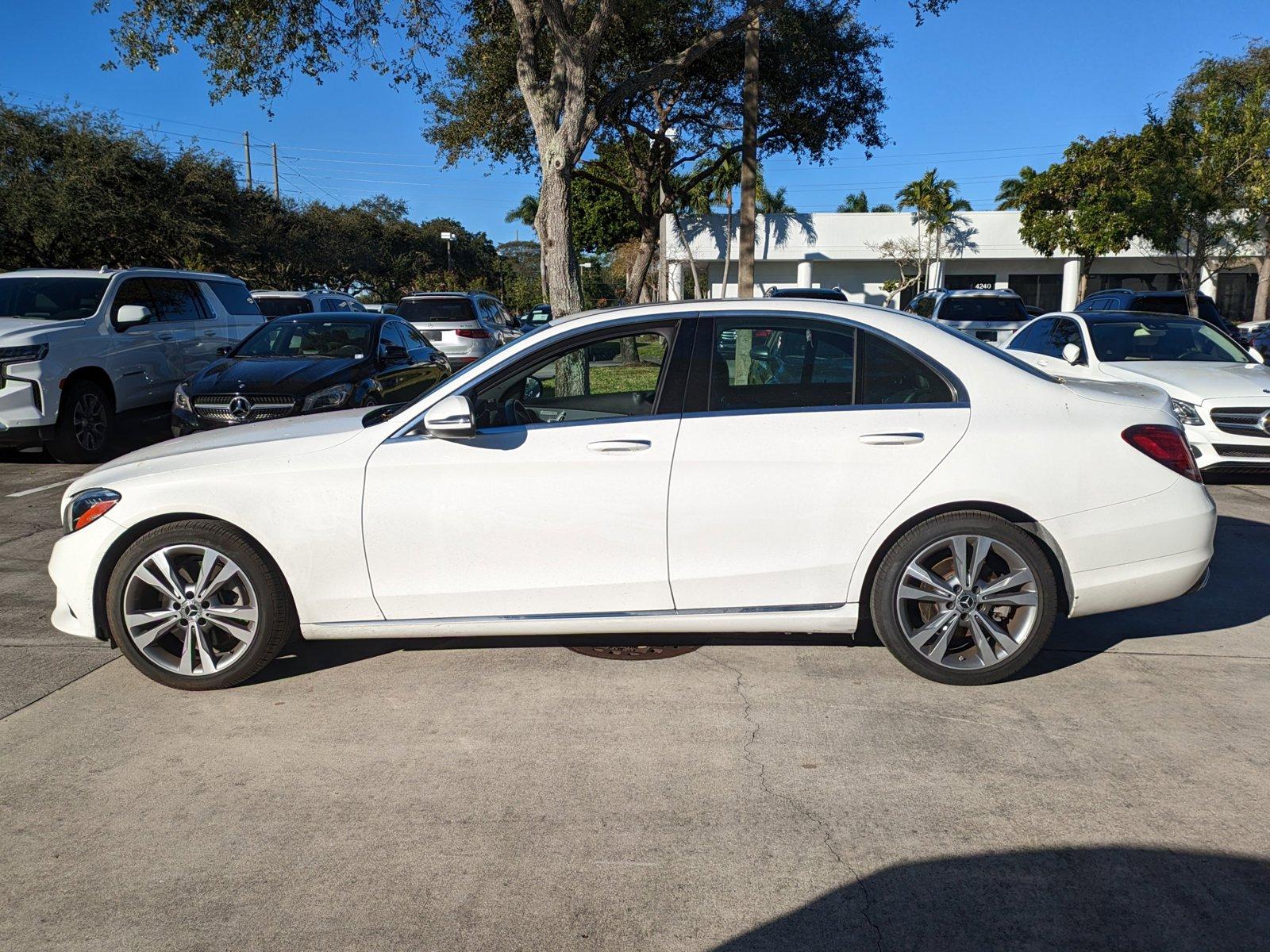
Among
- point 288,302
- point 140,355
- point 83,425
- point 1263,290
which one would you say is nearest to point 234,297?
point 140,355

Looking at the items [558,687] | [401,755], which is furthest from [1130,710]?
[401,755]

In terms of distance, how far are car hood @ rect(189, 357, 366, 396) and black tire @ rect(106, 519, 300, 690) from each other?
16.6ft

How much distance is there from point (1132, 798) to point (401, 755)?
8.65ft

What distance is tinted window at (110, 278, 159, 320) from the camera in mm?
11148

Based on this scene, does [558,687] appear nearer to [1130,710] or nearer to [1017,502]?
[1017,502]

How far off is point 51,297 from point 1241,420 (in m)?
11.9

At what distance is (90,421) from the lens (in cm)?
1066

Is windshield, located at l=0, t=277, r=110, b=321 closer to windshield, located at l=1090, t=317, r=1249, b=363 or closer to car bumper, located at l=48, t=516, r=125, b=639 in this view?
car bumper, located at l=48, t=516, r=125, b=639

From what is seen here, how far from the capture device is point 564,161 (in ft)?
40.6

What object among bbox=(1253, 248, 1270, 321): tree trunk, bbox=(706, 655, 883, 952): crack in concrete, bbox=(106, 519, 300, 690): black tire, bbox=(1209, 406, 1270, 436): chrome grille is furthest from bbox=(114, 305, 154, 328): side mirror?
bbox=(1253, 248, 1270, 321): tree trunk

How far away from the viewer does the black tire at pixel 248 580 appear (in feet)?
14.3

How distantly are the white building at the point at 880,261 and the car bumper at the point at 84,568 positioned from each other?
34.7 metres

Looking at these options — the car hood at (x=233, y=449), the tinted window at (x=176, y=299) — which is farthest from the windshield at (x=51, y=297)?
the car hood at (x=233, y=449)

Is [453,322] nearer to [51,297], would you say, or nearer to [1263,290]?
[51,297]
